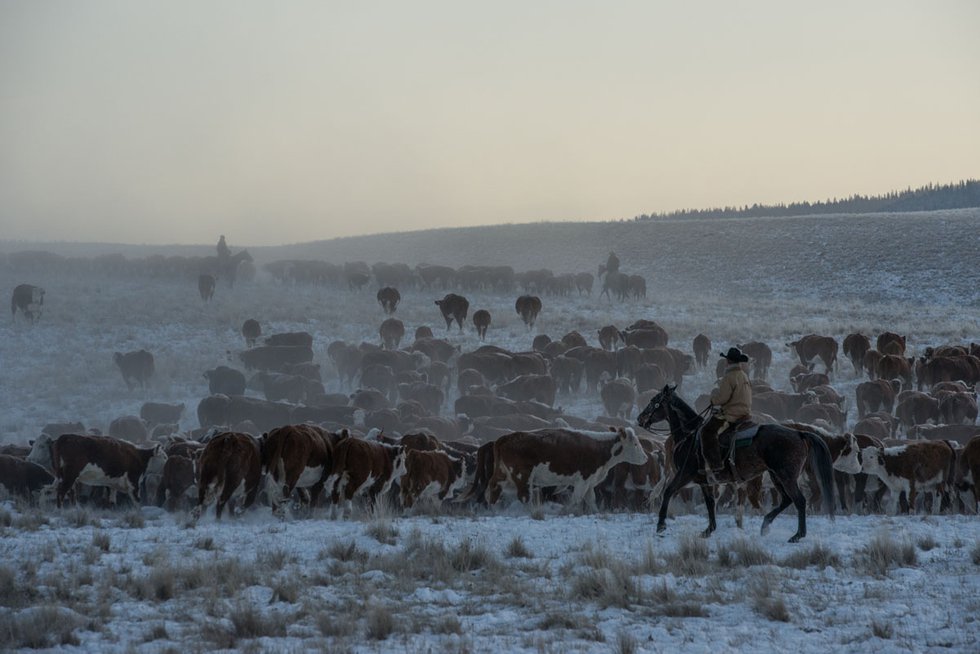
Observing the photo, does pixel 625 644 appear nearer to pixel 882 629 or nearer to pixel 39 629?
pixel 882 629

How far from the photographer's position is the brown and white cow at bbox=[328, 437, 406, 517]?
46.5 ft

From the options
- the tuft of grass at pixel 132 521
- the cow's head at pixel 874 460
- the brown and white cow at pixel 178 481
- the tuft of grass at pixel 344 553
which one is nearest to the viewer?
the tuft of grass at pixel 344 553

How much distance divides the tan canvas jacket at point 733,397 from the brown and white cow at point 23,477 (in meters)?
10.5

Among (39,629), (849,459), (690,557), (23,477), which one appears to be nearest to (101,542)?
(39,629)

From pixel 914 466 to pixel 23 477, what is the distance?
14203 millimetres

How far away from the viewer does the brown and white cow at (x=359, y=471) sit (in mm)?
14172

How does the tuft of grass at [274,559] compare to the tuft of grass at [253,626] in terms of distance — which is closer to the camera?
the tuft of grass at [253,626]

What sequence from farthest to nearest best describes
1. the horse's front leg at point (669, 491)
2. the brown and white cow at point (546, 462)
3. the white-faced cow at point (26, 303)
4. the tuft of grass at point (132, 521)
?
the white-faced cow at point (26, 303) < the brown and white cow at point (546, 462) < the tuft of grass at point (132, 521) < the horse's front leg at point (669, 491)

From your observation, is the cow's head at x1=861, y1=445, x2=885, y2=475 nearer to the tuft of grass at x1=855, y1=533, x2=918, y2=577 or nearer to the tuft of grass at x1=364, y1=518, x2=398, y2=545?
the tuft of grass at x1=855, y1=533, x2=918, y2=577

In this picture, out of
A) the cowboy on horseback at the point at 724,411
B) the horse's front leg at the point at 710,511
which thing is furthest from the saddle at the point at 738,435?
the horse's front leg at the point at 710,511

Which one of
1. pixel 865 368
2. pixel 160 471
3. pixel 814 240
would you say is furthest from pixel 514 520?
pixel 814 240

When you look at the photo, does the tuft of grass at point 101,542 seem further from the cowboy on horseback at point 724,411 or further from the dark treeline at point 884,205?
the dark treeline at point 884,205

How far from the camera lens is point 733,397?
11.7m

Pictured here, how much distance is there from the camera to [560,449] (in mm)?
14977
